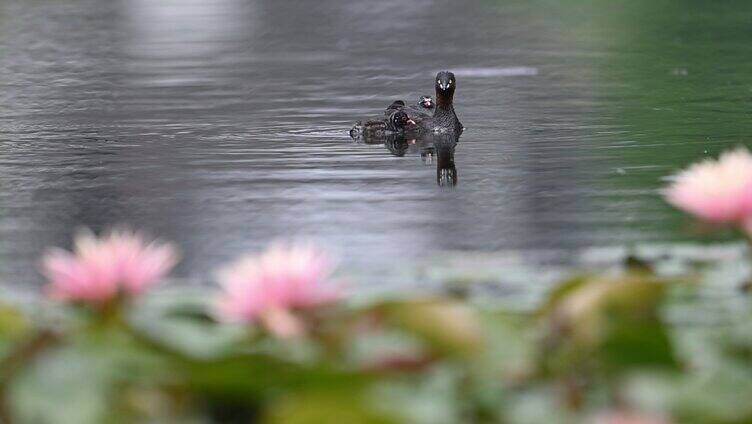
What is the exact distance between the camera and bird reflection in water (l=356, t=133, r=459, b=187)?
10.8 metres

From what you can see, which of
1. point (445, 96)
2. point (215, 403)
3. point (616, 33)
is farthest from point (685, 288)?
point (616, 33)

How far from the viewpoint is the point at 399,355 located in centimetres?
355

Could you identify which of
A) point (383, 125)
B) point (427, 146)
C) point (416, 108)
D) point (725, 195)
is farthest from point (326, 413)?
point (416, 108)

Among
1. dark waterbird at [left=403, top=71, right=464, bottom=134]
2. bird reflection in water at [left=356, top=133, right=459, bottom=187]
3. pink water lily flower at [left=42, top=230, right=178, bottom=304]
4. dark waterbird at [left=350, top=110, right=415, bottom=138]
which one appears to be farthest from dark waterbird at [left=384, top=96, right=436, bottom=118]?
pink water lily flower at [left=42, top=230, right=178, bottom=304]

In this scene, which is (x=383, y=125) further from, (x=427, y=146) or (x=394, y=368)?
(x=394, y=368)

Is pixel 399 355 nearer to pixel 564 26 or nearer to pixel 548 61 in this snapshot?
pixel 548 61

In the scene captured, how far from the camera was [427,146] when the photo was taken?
11.8m

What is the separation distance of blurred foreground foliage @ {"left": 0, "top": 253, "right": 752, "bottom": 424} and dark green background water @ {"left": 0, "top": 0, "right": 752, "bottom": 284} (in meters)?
3.01

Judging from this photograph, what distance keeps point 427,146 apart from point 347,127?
0.93m

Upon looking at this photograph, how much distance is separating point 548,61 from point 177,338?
14.2 m

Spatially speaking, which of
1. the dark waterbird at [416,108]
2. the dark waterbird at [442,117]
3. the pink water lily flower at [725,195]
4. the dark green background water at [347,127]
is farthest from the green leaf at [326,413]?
the dark waterbird at [416,108]

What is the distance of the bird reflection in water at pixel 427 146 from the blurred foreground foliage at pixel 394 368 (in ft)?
21.8

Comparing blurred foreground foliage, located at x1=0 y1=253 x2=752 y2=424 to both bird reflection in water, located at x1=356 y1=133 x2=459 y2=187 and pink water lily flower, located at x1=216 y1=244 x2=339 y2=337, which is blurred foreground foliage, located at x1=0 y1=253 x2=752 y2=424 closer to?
pink water lily flower, located at x1=216 y1=244 x2=339 y2=337

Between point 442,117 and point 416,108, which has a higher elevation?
point 416,108
